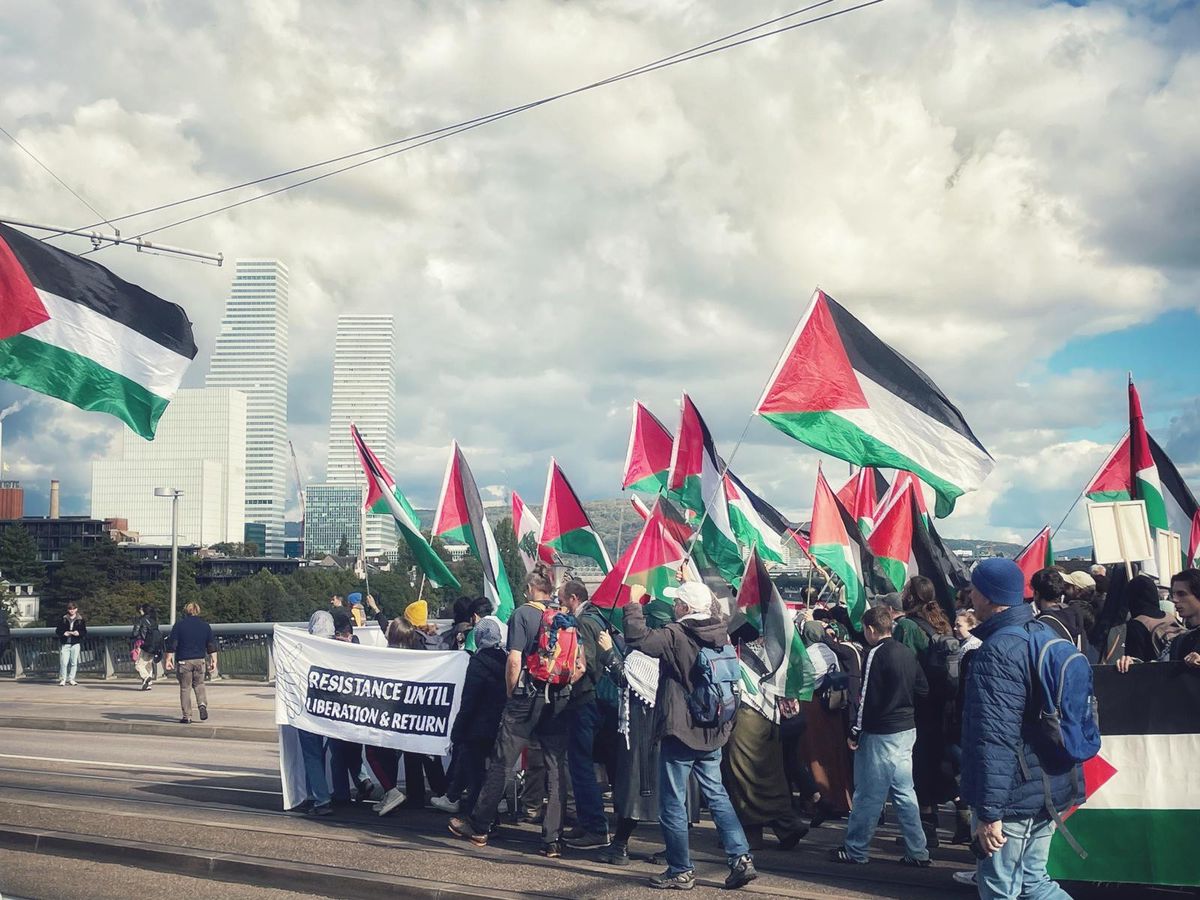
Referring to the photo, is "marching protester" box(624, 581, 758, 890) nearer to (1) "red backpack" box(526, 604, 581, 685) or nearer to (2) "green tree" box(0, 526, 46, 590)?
(1) "red backpack" box(526, 604, 581, 685)

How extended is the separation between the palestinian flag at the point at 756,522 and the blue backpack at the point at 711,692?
22.5 ft

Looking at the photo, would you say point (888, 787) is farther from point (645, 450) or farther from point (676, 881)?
point (645, 450)

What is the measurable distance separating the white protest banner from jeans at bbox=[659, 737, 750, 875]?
8.26 feet

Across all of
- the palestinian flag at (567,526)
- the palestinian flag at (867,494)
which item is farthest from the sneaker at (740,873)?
the palestinian flag at (867,494)

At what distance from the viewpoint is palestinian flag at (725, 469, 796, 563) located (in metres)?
14.8

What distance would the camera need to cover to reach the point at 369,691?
10102mm

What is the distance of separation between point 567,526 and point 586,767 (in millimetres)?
7149

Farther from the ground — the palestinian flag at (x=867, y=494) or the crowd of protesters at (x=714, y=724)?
the palestinian flag at (x=867, y=494)

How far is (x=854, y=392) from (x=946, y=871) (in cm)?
400

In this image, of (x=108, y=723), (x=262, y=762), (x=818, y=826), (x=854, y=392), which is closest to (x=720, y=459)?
(x=854, y=392)

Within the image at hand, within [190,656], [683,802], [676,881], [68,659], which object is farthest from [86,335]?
[68,659]

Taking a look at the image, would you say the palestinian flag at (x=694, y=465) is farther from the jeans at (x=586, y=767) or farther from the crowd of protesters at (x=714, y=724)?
the jeans at (x=586, y=767)

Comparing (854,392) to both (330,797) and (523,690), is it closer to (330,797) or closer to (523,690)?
(523,690)

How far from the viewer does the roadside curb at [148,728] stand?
1584 centimetres
